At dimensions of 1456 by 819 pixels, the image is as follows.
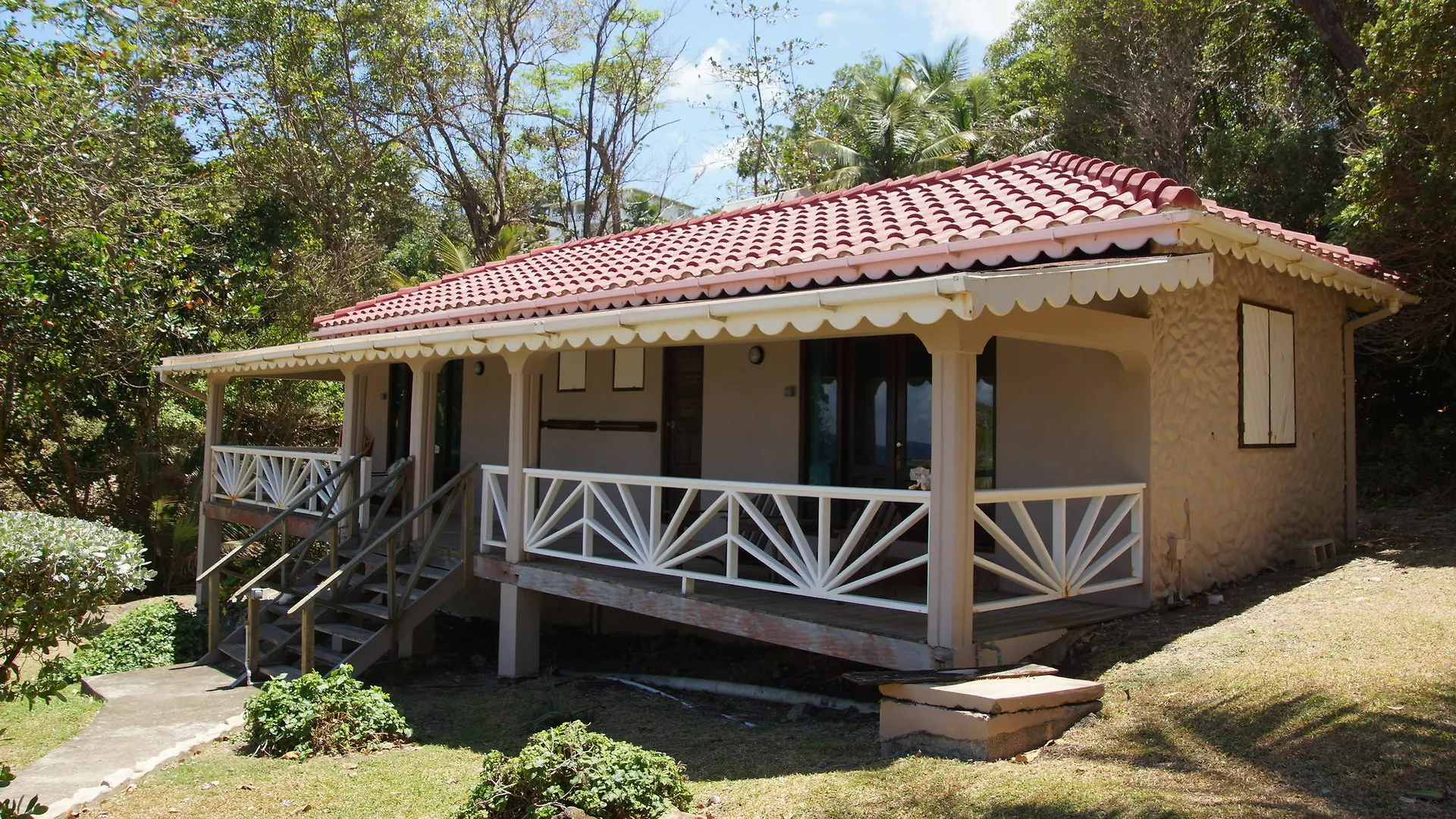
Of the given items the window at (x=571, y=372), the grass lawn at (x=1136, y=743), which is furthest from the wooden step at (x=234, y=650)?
the window at (x=571, y=372)

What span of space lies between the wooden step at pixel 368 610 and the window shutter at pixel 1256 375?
7382 mm

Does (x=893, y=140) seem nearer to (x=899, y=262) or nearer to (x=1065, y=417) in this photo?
(x=1065, y=417)

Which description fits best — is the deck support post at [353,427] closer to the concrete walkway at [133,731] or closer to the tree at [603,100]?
the concrete walkway at [133,731]

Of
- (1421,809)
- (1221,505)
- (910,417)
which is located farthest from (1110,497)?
(1421,809)

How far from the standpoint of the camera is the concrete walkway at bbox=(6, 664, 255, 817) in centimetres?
606

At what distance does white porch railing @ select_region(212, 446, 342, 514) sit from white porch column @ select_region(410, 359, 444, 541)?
3.92 ft

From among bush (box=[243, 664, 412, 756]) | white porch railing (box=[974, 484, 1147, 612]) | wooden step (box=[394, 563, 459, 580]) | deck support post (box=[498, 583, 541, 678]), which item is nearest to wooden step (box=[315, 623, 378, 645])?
wooden step (box=[394, 563, 459, 580])

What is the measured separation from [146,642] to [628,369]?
19.2 feet

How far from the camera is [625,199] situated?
28.1 m

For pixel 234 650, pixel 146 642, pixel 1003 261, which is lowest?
pixel 146 642

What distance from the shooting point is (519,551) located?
29.1 feet

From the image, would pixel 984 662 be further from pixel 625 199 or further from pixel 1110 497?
pixel 625 199

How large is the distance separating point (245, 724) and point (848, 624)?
162 inches

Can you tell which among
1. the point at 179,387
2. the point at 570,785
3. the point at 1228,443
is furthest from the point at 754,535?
the point at 179,387
